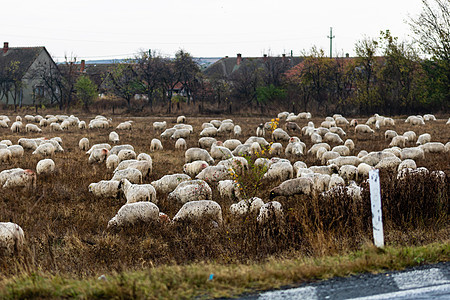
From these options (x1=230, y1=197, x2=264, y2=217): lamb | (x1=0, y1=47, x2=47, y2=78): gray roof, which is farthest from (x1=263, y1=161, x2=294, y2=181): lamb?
(x1=0, y1=47, x2=47, y2=78): gray roof

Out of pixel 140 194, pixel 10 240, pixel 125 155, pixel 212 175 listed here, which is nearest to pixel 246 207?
pixel 140 194

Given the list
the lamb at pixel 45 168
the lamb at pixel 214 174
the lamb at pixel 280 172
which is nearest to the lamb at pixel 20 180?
the lamb at pixel 45 168

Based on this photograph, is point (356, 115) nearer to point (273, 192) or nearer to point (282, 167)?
point (282, 167)

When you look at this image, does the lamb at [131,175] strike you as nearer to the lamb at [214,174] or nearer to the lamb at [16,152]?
the lamb at [214,174]

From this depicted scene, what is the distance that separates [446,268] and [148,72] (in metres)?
41.4

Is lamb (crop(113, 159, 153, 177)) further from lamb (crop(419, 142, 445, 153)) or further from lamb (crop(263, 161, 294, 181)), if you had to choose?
lamb (crop(419, 142, 445, 153))

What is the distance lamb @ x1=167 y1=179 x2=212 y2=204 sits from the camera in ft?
31.9

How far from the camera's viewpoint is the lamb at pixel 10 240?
22.2 ft

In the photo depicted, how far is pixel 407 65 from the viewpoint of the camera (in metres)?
38.1

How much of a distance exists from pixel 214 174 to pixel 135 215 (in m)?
3.91

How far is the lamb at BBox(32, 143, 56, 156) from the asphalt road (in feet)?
45.1

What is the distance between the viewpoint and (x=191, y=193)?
32.2 ft

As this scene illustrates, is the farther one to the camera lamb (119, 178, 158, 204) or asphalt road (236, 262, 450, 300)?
lamb (119, 178, 158, 204)

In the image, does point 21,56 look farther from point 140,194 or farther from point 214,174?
point 140,194
